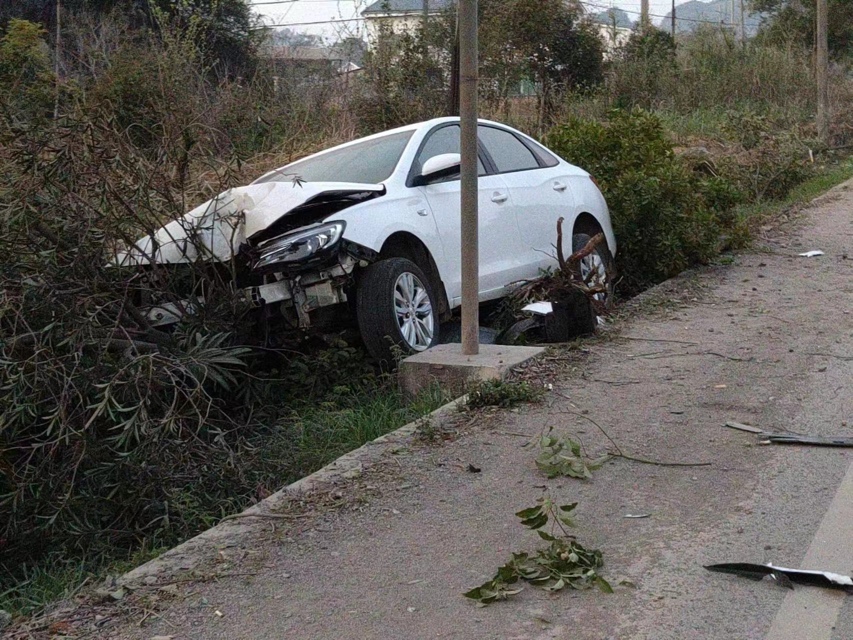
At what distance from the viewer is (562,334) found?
773cm

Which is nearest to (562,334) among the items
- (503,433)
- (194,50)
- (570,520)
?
(503,433)

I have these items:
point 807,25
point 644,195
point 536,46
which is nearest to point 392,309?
point 644,195

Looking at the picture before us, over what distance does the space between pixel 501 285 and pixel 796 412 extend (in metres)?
2.86

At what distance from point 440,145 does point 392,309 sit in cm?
196

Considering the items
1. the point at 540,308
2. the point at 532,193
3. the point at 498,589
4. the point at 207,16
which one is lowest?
the point at 498,589

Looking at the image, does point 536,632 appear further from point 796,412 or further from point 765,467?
point 796,412

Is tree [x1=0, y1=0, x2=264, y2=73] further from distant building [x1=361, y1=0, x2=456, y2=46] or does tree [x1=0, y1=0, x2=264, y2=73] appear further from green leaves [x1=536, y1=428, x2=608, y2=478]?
green leaves [x1=536, y1=428, x2=608, y2=478]

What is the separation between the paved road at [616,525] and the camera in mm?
3672

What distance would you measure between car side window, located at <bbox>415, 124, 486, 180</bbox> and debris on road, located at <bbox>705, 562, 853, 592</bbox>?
448 cm

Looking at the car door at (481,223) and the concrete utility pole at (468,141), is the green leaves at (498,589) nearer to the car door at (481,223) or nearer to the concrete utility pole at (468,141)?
the concrete utility pole at (468,141)

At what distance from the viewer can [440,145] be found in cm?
826

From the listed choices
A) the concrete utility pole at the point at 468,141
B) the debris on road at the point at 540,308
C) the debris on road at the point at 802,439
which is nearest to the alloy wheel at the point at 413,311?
the concrete utility pole at the point at 468,141

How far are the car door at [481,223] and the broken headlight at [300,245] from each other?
116 cm

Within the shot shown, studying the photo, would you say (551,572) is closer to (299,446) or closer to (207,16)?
(299,446)
